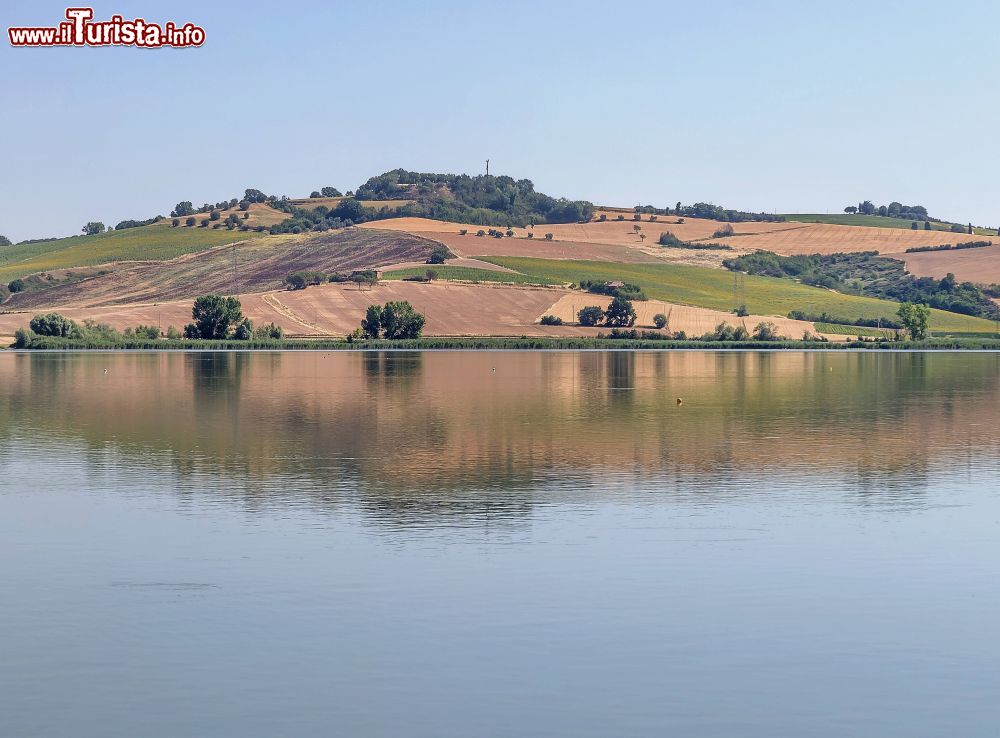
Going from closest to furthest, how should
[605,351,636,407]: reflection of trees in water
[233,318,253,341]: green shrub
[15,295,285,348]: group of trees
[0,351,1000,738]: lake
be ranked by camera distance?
[0,351,1000,738]: lake → [605,351,636,407]: reflection of trees in water → [15,295,285,348]: group of trees → [233,318,253,341]: green shrub

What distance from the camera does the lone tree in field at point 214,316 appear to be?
19625 cm

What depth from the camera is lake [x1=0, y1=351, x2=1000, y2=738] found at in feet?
64.4

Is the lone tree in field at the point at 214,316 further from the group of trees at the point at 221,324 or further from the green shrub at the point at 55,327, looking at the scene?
the green shrub at the point at 55,327

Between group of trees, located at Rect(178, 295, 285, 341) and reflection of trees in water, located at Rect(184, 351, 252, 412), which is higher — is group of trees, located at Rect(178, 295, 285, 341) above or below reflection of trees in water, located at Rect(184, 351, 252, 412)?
above

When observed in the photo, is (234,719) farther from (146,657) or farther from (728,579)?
(728,579)

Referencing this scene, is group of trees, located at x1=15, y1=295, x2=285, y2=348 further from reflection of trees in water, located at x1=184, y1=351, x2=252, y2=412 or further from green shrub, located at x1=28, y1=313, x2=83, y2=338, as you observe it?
reflection of trees in water, located at x1=184, y1=351, x2=252, y2=412

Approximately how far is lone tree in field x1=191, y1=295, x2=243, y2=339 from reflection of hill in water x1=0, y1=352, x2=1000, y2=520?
238 feet

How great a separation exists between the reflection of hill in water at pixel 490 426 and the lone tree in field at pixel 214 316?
72.7 metres

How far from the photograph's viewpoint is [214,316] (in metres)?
196

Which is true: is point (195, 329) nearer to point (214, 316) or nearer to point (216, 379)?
point (214, 316)

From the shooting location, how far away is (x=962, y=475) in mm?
45156

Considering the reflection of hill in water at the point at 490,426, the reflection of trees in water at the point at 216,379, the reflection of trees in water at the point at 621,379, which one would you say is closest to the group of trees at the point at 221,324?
the reflection of trees in water at the point at 216,379

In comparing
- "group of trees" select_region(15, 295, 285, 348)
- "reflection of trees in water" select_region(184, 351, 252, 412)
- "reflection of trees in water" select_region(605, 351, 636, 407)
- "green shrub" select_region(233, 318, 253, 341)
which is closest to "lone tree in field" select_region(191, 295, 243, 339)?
"group of trees" select_region(15, 295, 285, 348)

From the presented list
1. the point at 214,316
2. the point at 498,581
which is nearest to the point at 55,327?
the point at 214,316
